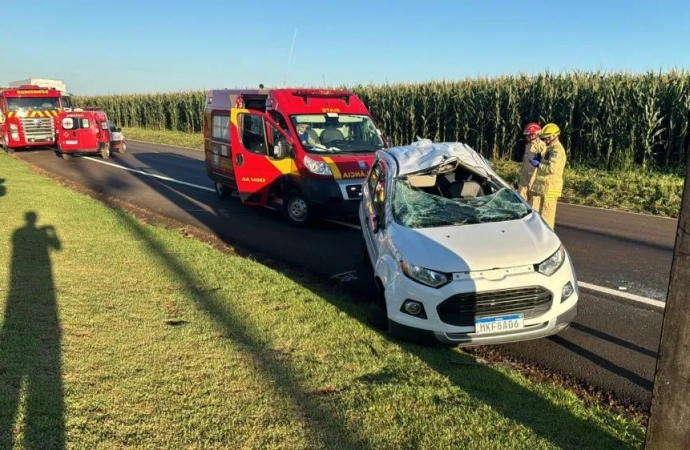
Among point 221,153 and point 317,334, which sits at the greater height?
point 221,153

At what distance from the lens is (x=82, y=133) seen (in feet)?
72.7

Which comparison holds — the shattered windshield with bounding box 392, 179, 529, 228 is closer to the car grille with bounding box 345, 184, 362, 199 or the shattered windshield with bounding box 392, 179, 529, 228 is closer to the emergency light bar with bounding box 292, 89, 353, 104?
the car grille with bounding box 345, 184, 362, 199

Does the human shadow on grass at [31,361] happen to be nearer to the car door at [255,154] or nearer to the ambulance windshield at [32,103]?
the car door at [255,154]

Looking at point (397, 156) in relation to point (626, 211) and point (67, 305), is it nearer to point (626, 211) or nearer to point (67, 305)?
point (67, 305)

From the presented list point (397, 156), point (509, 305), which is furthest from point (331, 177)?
point (509, 305)

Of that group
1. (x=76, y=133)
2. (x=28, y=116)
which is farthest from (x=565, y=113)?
(x=28, y=116)

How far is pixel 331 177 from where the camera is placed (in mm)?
9680

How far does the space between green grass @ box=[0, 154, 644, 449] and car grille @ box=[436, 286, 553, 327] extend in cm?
34

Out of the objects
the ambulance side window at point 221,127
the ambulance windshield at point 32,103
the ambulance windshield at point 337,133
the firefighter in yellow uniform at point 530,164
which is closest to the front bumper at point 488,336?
the firefighter in yellow uniform at point 530,164

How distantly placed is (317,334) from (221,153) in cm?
847

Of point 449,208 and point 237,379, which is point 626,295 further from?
point 237,379

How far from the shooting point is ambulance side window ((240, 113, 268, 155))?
Result: 10.7 metres

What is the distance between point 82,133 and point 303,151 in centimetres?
1568

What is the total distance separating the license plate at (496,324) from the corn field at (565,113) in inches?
488
